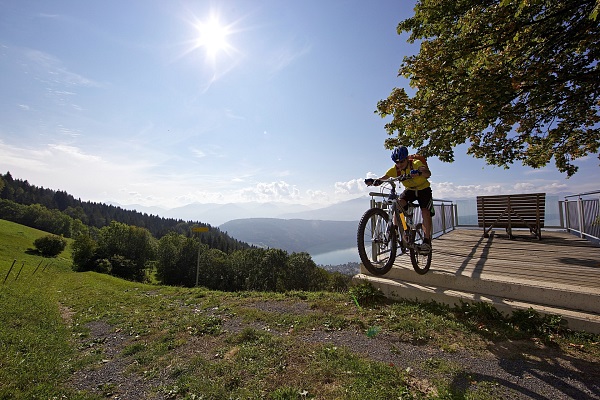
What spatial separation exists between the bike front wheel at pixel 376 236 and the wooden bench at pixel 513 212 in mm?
8012

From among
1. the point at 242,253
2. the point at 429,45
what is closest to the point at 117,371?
the point at 429,45

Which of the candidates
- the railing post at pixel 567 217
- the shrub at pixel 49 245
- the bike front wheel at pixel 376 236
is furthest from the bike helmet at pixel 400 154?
the shrub at pixel 49 245

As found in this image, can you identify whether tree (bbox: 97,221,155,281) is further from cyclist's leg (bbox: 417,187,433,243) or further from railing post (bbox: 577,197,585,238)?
railing post (bbox: 577,197,585,238)

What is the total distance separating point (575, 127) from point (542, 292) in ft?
29.6

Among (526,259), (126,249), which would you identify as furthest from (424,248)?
(126,249)

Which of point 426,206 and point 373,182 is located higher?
point 373,182

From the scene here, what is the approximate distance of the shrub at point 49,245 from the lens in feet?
191

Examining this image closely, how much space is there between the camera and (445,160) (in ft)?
30.9

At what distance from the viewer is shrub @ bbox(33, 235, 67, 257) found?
5831cm

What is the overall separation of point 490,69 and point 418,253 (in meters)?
4.93

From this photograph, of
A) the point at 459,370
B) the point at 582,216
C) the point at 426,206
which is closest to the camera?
the point at 459,370

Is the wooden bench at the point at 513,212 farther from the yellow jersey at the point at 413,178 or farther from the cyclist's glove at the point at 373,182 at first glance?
the cyclist's glove at the point at 373,182

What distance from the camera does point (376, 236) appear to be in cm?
525

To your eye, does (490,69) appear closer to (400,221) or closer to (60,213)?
(400,221)
